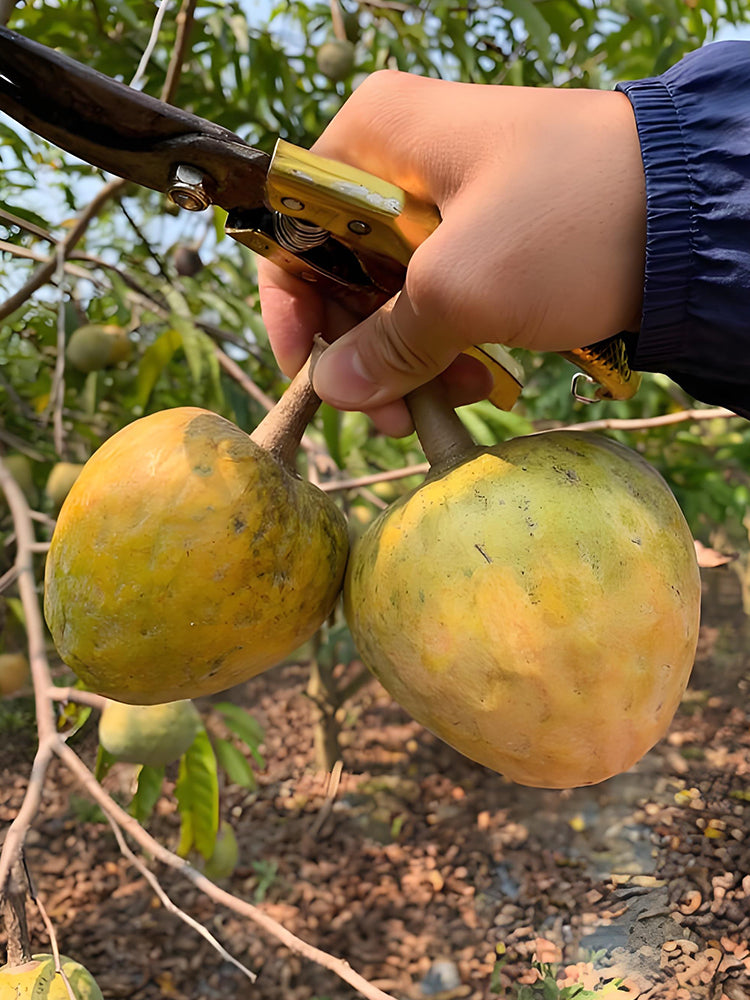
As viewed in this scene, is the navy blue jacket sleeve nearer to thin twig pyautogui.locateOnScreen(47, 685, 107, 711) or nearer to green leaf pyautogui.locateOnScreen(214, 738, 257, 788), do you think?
thin twig pyautogui.locateOnScreen(47, 685, 107, 711)

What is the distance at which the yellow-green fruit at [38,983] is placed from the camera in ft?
3.93

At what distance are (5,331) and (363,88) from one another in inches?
70.5

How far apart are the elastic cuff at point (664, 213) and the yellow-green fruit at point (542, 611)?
0.60ft

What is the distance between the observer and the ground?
1.01 meters

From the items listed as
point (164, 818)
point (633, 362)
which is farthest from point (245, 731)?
point (633, 362)

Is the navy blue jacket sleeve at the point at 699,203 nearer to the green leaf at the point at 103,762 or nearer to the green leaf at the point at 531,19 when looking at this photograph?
the green leaf at the point at 531,19

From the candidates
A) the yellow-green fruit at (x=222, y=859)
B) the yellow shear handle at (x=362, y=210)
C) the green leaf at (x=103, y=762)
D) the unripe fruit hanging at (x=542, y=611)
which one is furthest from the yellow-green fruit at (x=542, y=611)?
the yellow-green fruit at (x=222, y=859)

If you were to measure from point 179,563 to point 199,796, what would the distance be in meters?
1.24

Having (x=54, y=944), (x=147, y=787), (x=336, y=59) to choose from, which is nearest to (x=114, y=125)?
(x=54, y=944)

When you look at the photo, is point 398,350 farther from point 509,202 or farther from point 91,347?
point 91,347

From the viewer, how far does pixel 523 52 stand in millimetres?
2516

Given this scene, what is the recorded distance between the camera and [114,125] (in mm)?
838

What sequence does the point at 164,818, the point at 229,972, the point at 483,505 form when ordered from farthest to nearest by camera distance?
the point at 164,818, the point at 229,972, the point at 483,505

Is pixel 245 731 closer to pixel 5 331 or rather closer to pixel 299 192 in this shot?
pixel 5 331
